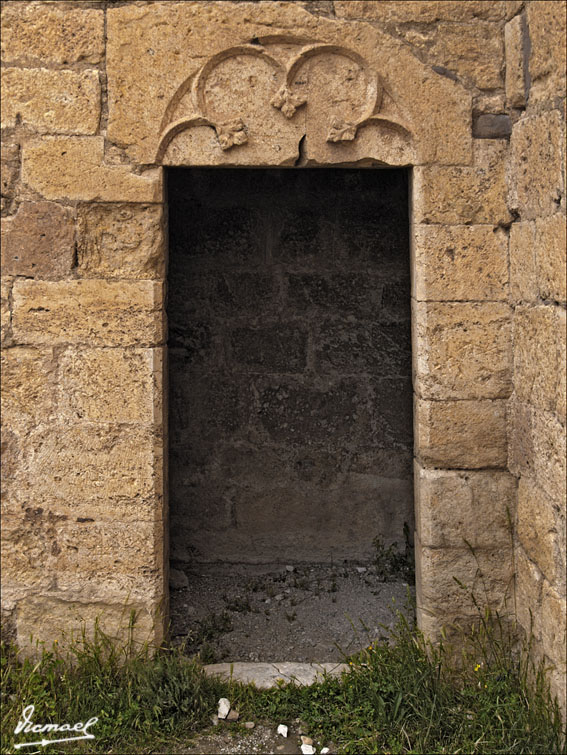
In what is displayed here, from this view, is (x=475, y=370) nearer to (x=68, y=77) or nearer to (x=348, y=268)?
(x=348, y=268)

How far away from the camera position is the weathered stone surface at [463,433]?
10.7ft

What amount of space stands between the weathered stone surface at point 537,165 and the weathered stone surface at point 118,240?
1465 millimetres

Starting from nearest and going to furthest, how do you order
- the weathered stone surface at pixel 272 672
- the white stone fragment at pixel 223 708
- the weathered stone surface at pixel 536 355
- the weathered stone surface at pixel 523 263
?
the weathered stone surface at pixel 536 355
the weathered stone surface at pixel 523 263
the white stone fragment at pixel 223 708
the weathered stone surface at pixel 272 672

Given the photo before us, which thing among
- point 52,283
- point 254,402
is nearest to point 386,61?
point 52,283

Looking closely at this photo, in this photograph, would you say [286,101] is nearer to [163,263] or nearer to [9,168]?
[163,263]

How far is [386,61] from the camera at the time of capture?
→ 317 centimetres

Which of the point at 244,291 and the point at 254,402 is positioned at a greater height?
the point at 244,291

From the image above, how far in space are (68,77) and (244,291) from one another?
196 centimetres

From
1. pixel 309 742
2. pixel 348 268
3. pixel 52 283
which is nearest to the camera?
pixel 309 742

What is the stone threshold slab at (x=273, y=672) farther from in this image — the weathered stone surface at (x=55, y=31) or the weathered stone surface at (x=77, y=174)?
the weathered stone surface at (x=55, y=31)

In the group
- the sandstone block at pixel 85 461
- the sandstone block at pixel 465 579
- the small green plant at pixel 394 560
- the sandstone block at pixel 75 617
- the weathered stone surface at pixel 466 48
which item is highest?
the weathered stone surface at pixel 466 48

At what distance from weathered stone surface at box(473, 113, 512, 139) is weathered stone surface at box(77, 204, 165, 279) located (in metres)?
1.35

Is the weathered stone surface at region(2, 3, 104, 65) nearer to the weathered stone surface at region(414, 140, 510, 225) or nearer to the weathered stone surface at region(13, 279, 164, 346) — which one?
the weathered stone surface at region(13, 279, 164, 346)

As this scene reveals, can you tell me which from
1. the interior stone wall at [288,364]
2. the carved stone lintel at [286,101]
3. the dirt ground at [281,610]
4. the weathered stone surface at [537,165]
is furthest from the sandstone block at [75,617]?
the weathered stone surface at [537,165]
